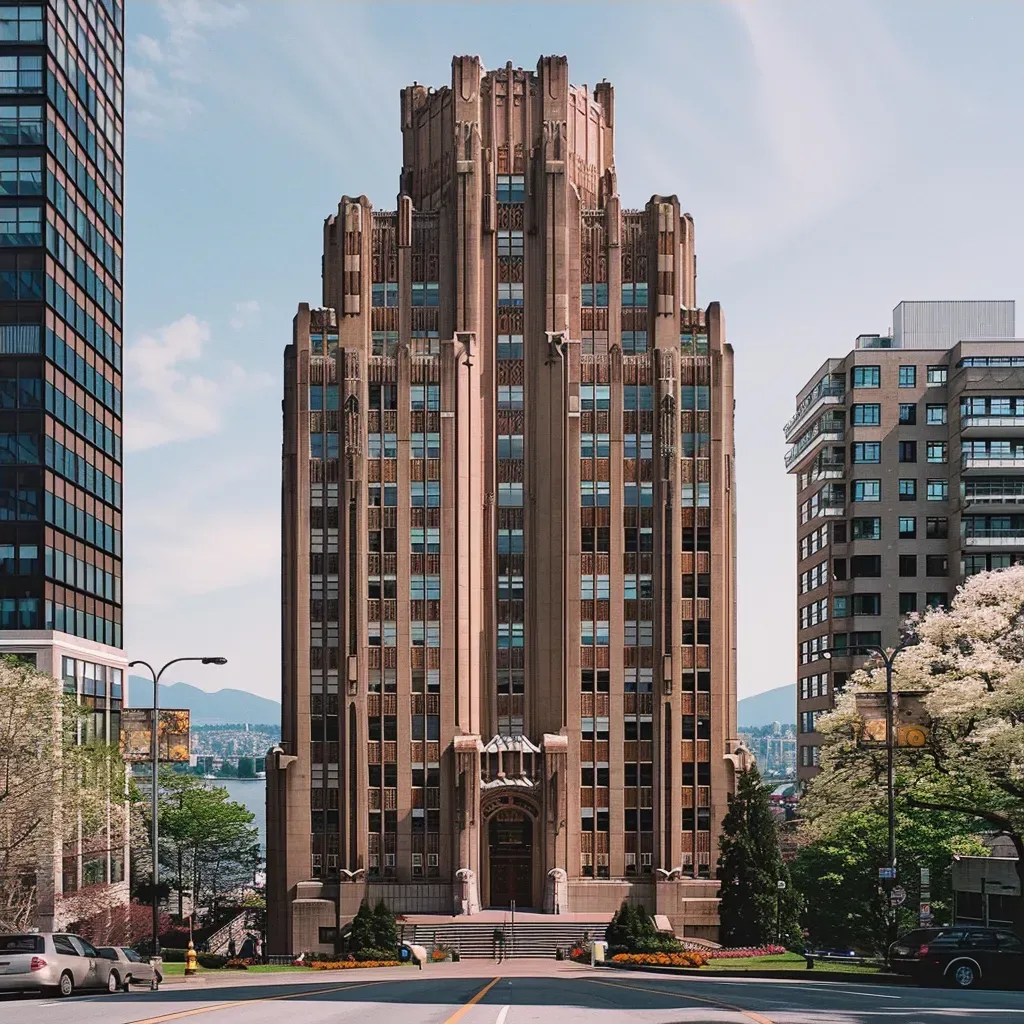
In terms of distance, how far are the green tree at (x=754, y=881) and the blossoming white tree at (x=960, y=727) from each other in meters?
21.7

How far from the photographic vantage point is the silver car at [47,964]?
32844 mm

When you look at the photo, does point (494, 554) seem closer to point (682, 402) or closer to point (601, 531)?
point (601, 531)

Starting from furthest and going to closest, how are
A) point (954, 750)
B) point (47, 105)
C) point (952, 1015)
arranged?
point (47, 105) → point (954, 750) → point (952, 1015)

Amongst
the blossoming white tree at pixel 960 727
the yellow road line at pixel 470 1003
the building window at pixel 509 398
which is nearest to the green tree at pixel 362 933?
the blossoming white tree at pixel 960 727

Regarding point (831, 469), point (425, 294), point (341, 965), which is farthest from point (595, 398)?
point (341, 965)

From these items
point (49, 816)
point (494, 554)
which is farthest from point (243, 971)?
point (494, 554)

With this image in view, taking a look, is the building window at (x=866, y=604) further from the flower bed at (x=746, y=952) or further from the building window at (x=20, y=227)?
the building window at (x=20, y=227)

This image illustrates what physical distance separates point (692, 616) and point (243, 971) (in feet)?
131

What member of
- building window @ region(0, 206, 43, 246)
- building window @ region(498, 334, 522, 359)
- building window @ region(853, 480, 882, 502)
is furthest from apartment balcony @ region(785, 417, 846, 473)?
building window @ region(0, 206, 43, 246)

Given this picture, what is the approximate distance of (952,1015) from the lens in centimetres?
2653

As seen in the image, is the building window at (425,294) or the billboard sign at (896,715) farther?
the building window at (425,294)

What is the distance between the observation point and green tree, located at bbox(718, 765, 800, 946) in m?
76.4

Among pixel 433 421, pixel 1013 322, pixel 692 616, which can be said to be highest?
pixel 1013 322

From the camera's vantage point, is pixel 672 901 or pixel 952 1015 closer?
pixel 952 1015
